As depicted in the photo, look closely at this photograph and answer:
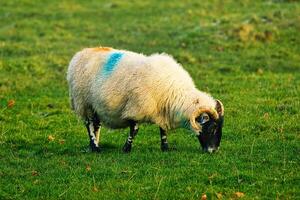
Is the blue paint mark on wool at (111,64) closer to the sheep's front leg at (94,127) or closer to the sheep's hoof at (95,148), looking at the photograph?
the sheep's front leg at (94,127)

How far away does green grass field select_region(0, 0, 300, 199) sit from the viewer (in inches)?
373

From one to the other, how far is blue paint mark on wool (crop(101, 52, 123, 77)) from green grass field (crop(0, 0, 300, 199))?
4.60ft

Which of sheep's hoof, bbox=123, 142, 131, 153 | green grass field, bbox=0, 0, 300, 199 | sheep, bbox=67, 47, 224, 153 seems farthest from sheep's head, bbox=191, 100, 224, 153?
sheep's hoof, bbox=123, 142, 131, 153

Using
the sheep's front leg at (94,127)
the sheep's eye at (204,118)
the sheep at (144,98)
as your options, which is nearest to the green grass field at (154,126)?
the sheep's front leg at (94,127)

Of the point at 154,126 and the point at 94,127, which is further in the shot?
the point at 154,126

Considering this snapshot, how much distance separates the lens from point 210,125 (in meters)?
11.1

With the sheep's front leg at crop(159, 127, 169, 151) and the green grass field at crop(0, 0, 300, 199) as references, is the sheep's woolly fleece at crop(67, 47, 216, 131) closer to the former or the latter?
the sheep's front leg at crop(159, 127, 169, 151)

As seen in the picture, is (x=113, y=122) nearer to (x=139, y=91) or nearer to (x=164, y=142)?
(x=139, y=91)

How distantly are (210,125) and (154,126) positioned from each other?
2.67 meters

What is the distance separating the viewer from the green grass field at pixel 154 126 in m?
9.48

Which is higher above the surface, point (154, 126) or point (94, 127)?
point (94, 127)

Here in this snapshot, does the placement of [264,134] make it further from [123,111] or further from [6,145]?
[6,145]

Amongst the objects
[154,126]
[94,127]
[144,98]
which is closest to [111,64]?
[144,98]

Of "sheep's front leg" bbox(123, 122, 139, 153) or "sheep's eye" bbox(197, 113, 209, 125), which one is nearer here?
"sheep's eye" bbox(197, 113, 209, 125)
